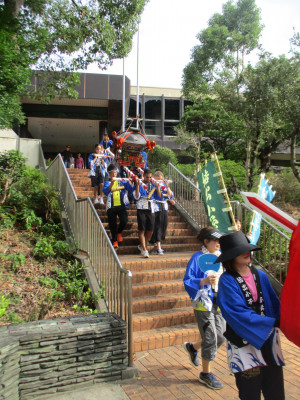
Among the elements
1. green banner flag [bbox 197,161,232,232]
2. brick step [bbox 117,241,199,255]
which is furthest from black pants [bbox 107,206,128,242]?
green banner flag [bbox 197,161,232,232]

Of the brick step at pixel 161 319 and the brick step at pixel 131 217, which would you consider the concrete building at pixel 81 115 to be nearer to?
the brick step at pixel 131 217

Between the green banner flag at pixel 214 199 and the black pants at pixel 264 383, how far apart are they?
9.01 feet

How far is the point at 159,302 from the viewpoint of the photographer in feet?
17.1

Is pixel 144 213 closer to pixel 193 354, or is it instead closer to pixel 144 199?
pixel 144 199

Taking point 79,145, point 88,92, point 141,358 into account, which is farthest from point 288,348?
point 79,145

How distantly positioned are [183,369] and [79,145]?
25294 mm

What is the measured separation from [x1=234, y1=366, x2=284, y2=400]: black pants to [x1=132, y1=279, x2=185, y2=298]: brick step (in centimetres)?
313

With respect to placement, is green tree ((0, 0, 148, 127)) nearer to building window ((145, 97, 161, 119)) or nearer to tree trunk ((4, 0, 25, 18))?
tree trunk ((4, 0, 25, 18))

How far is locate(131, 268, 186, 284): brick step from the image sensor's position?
18.7 ft

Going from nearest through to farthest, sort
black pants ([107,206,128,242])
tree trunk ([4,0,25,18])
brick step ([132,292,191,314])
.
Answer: brick step ([132,292,191,314])
black pants ([107,206,128,242])
tree trunk ([4,0,25,18])

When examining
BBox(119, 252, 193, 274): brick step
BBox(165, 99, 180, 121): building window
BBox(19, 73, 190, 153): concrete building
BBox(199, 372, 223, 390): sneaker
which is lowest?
BBox(199, 372, 223, 390): sneaker

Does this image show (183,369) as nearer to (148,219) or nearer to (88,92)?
(148,219)

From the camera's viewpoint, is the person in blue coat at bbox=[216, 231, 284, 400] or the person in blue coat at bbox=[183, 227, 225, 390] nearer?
the person in blue coat at bbox=[216, 231, 284, 400]

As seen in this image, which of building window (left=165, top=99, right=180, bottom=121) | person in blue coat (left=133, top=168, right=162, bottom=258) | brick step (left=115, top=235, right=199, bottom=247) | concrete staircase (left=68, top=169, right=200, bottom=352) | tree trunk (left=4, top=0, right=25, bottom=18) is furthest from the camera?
building window (left=165, top=99, right=180, bottom=121)
